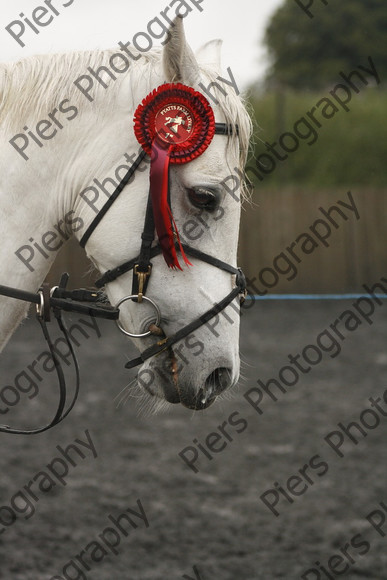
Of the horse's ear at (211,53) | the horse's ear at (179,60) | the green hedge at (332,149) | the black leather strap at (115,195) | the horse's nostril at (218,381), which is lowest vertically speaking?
the horse's nostril at (218,381)

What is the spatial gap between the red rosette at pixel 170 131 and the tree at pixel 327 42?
25924 mm

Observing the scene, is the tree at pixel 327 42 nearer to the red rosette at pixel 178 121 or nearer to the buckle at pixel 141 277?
the red rosette at pixel 178 121

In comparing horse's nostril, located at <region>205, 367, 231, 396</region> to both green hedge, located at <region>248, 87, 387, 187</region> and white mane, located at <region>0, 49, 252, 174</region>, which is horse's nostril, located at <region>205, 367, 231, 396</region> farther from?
green hedge, located at <region>248, 87, 387, 187</region>

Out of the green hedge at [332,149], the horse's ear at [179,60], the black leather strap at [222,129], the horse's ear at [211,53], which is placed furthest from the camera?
the green hedge at [332,149]

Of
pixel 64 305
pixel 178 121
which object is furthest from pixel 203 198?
pixel 64 305

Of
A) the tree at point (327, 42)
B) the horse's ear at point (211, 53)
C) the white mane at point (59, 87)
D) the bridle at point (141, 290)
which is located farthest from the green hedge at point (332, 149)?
the bridle at point (141, 290)

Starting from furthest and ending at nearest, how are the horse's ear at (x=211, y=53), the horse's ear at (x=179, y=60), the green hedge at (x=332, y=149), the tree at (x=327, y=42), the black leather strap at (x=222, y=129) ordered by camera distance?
the tree at (x=327, y=42)
the green hedge at (x=332, y=149)
the horse's ear at (x=211, y=53)
the black leather strap at (x=222, y=129)
the horse's ear at (x=179, y=60)

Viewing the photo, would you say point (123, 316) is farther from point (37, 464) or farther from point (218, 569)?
point (37, 464)

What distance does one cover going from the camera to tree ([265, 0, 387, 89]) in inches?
1081

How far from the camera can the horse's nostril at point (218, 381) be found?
2.15 m

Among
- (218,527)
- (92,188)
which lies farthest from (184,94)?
(218,527)

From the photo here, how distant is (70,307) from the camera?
2.21 m

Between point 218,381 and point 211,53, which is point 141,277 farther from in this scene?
point 211,53

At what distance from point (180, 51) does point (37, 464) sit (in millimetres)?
4461
